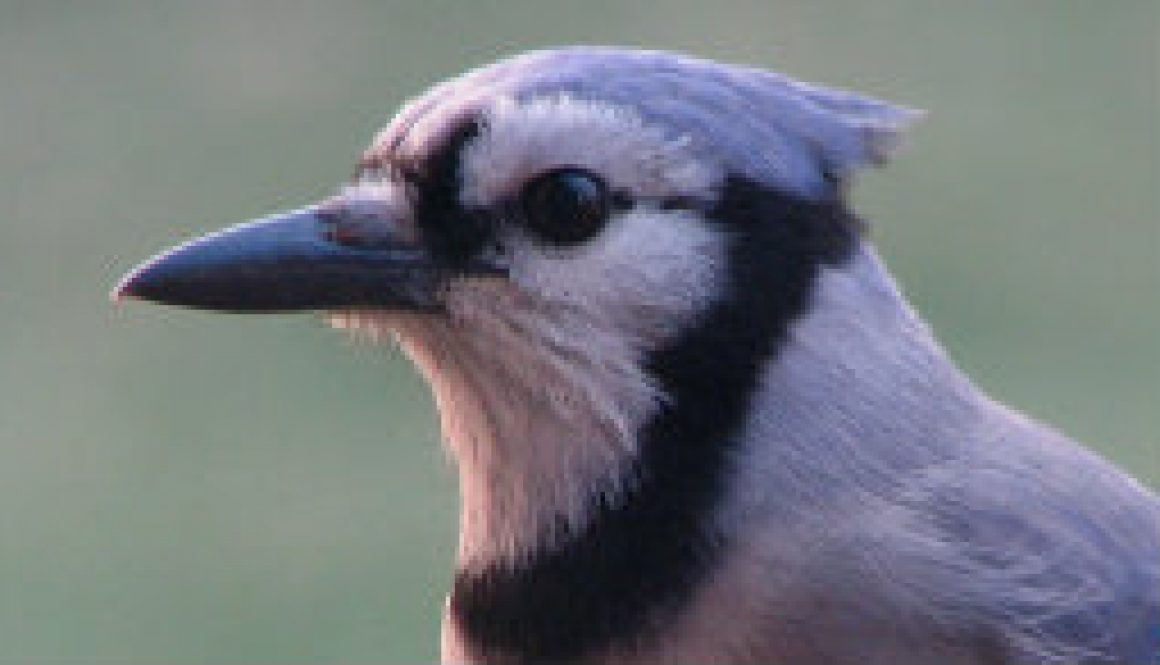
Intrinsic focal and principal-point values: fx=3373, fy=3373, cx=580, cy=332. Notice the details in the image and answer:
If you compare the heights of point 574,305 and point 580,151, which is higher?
point 580,151

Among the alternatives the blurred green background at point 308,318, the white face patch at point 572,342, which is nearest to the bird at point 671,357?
the white face patch at point 572,342

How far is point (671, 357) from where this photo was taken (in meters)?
2.93

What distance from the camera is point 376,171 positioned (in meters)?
2.99

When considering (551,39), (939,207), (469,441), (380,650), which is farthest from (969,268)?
(469,441)

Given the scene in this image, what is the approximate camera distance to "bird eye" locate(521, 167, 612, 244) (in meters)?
2.90

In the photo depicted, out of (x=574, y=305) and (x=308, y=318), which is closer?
(x=574, y=305)

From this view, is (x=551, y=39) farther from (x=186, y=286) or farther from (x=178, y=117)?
(x=186, y=286)

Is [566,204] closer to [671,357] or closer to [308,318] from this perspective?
[671,357]

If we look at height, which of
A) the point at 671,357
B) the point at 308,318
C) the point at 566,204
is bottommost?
the point at 308,318

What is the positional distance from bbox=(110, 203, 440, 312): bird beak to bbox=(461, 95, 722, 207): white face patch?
0.33 ft

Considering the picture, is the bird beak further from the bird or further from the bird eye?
the bird eye

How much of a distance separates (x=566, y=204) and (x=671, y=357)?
0.53 feet

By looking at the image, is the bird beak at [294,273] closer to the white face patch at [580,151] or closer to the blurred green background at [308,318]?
the white face patch at [580,151]

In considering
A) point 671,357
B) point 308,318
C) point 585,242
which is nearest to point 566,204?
point 585,242
